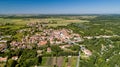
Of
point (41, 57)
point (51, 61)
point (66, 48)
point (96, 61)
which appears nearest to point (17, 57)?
point (41, 57)

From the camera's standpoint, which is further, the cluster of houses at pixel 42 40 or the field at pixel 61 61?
the cluster of houses at pixel 42 40

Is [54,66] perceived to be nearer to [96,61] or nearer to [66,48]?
[96,61]

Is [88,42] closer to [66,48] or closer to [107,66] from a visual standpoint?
[66,48]

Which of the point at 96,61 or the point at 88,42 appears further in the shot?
the point at 88,42

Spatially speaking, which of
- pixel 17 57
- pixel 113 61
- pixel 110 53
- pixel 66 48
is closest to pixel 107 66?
pixel 113 61

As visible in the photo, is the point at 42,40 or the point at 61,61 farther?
the point at 42,40

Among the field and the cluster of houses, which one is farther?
the cluster of houses

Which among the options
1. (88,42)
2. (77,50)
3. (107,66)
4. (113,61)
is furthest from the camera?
(88,42)

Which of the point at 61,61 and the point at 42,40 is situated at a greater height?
the point at 42,40

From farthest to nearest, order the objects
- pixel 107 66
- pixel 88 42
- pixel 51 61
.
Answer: pixel 88 42 < pixel 51 61 < pixel 107 66
